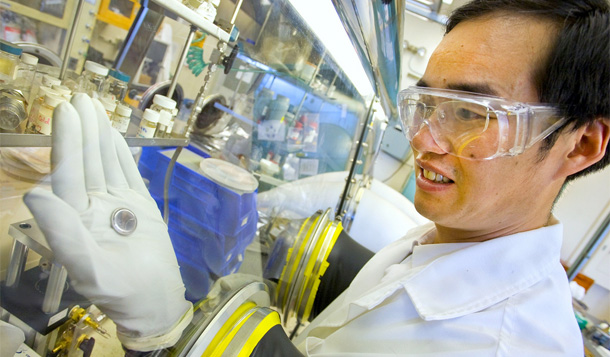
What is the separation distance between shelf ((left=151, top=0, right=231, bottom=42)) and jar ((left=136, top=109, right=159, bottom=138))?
8.7 inches

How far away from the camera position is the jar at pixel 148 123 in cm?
78

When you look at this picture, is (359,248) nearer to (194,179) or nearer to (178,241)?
(194,179)

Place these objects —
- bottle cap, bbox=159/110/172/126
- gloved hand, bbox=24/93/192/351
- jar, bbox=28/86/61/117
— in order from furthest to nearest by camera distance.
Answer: bottle cap, bbox=159/110/172/126, jar, bbox=28/86/61/117, gloved hand, bbox=24/93/192/351

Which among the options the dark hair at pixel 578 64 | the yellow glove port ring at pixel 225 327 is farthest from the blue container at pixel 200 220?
the dark hair at pixel 578 64

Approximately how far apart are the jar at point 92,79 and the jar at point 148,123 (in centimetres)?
10

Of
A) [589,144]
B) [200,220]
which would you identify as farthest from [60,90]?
[589,144]

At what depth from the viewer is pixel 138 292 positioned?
508 mm

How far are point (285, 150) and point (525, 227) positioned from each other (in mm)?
924

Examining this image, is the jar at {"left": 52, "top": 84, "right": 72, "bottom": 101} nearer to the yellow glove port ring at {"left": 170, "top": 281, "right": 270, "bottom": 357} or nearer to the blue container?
the blue container

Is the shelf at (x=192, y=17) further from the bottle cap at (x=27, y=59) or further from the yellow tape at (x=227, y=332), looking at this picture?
the yellow tape at (x=227, y=332)

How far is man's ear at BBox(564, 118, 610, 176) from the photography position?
29.0 inches

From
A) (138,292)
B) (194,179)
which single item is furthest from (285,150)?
(138,292)

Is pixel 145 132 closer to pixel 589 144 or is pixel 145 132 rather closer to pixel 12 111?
pixel 12 111

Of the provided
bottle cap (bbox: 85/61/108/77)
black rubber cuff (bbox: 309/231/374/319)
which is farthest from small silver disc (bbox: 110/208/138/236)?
black rubber cuff (bbox: 309/231/374/319)
